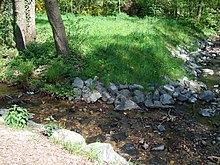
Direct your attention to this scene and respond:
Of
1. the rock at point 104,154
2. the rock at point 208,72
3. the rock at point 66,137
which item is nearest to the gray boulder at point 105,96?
the rock at point 66,137

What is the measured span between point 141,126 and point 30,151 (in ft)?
11.2

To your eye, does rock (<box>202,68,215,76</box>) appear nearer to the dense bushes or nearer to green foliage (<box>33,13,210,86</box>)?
green foliage (<box>33,13,210,86</box>)

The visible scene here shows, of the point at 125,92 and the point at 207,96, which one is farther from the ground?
the point at 125,92

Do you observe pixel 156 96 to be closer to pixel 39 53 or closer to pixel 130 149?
pixel 130 149

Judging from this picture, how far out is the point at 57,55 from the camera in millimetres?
10289

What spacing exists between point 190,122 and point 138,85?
2132mm

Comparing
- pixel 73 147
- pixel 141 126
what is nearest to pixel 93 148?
pixel 73 147

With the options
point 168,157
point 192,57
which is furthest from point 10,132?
point 192,57

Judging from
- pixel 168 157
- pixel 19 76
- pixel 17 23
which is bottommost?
pixel 168 157

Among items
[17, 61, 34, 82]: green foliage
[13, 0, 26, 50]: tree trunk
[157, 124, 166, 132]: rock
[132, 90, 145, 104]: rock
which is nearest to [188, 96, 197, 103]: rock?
[132, 90, 145, 104]: rock

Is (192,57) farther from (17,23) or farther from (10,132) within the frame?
(10,132)

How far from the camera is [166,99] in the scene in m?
9.09

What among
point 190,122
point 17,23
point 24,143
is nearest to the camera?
point 24,143

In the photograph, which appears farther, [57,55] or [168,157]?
[57,55]
